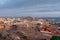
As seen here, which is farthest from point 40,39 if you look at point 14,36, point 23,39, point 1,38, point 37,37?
point 1,38

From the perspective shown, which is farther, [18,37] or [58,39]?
[18,37]

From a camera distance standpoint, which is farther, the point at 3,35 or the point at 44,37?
the point at 44,37

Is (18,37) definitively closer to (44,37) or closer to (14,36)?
(14,36)

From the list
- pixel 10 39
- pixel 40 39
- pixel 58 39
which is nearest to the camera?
pixel 58 39

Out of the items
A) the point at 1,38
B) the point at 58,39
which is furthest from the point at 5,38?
the point at 58,39

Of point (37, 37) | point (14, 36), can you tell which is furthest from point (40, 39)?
point (14, 36)

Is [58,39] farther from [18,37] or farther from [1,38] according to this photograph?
[1,38]

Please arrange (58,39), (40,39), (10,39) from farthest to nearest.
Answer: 1. (40,39)
2. (10,39)
3. (58,39)

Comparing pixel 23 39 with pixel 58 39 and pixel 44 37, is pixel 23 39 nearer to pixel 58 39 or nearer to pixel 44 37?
pixel 44 37
